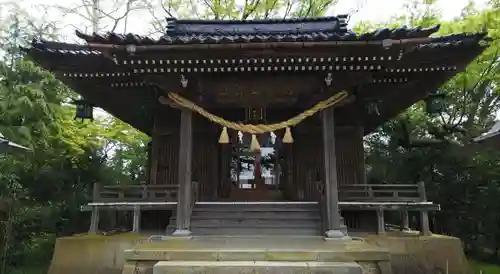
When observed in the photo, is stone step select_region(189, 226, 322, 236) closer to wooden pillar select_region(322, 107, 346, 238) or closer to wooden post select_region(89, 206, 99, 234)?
wooden pillar select_region(322, 107, 346, 238)

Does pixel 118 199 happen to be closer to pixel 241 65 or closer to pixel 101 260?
pixel 101 260

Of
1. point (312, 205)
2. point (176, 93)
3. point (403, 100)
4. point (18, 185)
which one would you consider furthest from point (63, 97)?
point (403, 100)

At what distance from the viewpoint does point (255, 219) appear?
7.92 m

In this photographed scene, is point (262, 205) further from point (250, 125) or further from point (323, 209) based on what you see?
point (250, 125)

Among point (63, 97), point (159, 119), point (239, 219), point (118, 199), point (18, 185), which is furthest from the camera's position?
point (63, 97)

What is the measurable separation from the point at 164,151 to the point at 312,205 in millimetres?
4659

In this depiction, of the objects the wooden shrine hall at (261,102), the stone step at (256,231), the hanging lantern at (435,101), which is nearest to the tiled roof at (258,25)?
the wooden shrine hall at (261,102)

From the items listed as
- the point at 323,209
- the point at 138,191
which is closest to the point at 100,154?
the point at 138,191

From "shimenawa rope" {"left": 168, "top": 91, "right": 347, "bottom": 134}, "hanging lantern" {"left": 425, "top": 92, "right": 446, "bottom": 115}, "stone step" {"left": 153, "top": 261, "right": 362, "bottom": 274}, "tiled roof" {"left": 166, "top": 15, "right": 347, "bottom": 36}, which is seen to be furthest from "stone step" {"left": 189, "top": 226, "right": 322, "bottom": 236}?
"tiled roof" {"left": 166, "top": 15, "right": 347, "bottom": 36}

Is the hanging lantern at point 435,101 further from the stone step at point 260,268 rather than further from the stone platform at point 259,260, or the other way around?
the stone step at point 260,268

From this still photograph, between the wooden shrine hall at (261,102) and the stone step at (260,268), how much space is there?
204cm

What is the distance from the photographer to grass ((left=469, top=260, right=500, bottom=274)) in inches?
426

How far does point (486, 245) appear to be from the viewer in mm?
12398

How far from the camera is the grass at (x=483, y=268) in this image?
10.8m
